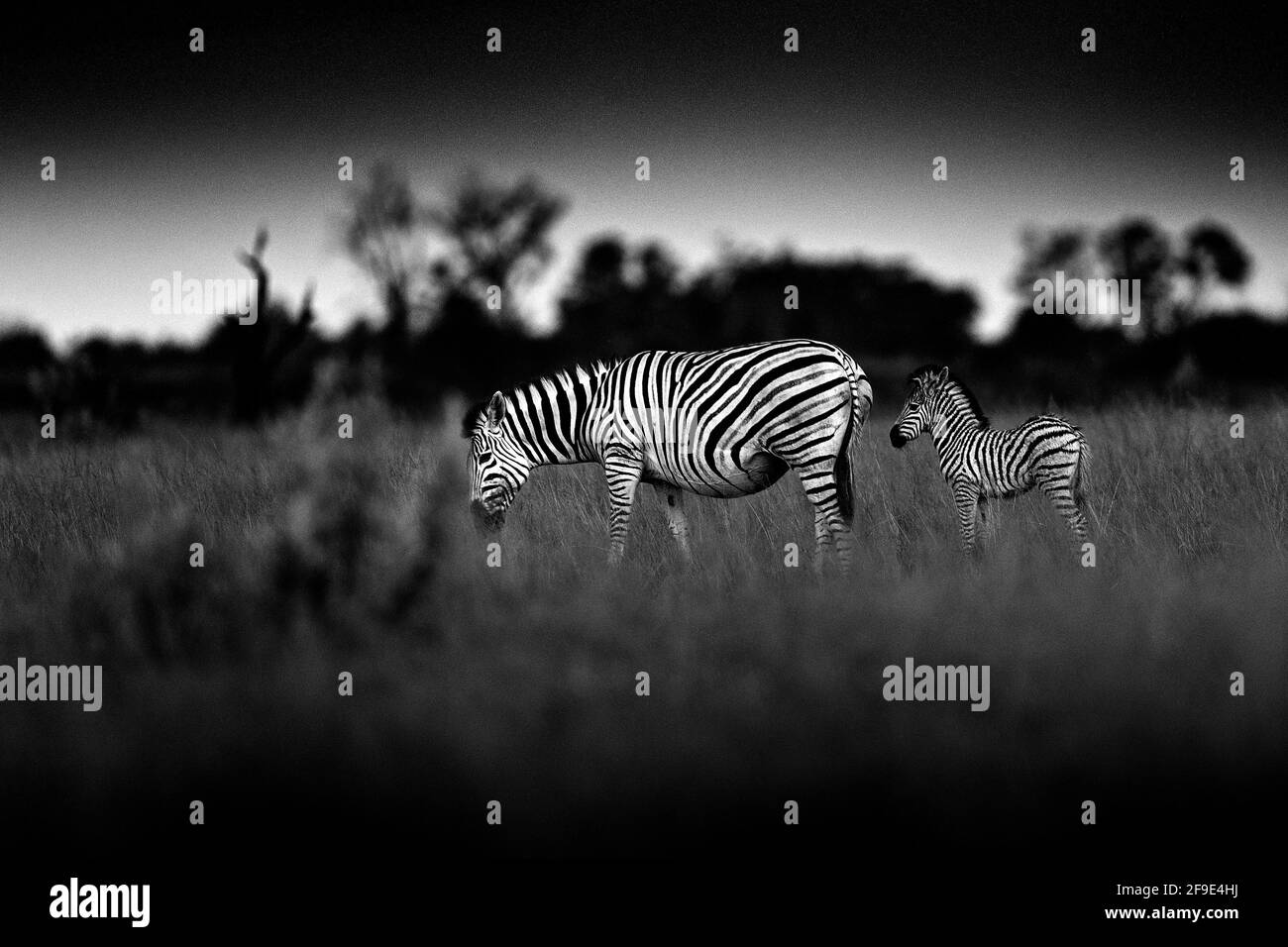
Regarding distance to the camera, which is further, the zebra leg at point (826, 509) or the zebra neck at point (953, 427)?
the zebra neck at point (953, 427)

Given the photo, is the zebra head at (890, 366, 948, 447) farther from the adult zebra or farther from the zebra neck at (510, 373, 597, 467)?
the zebra neck at (510, 373, 597, 467)

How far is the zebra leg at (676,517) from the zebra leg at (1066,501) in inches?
100

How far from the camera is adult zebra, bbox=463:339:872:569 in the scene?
6.84 metres

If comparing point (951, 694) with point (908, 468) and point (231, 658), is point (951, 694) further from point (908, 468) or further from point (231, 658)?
point (908, 468)

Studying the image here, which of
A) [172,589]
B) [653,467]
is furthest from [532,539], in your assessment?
[172,589]

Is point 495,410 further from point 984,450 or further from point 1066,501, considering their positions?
point 1066,501

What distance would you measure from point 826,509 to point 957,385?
2222 mm

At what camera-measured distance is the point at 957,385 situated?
8.27m

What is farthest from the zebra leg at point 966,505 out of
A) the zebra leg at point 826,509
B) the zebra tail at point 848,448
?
the zebra leg at point 826,509

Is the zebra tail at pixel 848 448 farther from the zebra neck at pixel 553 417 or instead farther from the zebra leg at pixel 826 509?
the zebra neck at pixel 553 417

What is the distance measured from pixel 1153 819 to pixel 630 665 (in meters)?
2.03

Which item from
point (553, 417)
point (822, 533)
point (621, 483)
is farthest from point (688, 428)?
point (822, 533)

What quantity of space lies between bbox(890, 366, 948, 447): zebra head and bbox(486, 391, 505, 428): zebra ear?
3151 millimetres

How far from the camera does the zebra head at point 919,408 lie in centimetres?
831
